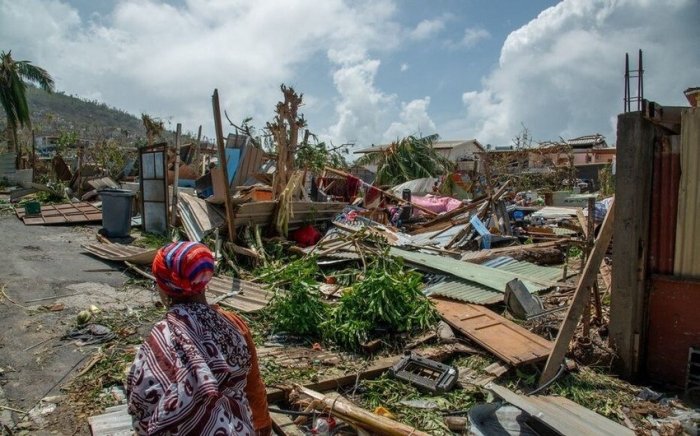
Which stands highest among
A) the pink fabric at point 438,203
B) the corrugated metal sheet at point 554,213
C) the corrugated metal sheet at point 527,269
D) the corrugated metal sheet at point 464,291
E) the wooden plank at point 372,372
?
the pink fabric at point 438,203

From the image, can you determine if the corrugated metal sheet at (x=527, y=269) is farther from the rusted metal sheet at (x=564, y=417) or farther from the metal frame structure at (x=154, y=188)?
the metal frame structure at (x=154, y=188)

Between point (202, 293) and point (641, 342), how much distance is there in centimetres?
406

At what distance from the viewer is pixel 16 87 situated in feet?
71.2

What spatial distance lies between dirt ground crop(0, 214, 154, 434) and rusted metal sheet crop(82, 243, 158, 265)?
0.15 metres

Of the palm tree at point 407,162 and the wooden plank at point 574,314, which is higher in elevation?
the palm tree at point 407,162

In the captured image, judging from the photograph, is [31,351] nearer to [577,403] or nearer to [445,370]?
[445,370]

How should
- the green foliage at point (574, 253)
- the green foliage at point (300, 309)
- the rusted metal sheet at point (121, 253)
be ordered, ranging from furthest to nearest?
the green foliage at point (574, 253) → the rusted metal sheet at point (121, 253) → the green foliage at point (300, 309)

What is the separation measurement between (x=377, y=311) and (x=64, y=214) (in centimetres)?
1023

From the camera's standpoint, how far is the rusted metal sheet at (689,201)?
3877 mm

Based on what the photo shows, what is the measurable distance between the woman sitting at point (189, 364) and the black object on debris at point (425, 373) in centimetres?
238

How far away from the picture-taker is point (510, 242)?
990 centimetres

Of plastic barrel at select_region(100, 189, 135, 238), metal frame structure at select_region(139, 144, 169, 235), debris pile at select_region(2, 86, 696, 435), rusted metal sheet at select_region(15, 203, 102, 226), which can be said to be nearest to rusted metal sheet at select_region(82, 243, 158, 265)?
debris pile at select_region(2, 86, 696, 435)

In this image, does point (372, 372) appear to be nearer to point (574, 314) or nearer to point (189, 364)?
point (574, 314)

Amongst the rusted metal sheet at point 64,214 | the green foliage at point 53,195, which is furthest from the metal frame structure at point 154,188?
the green foliage at point 53,195
